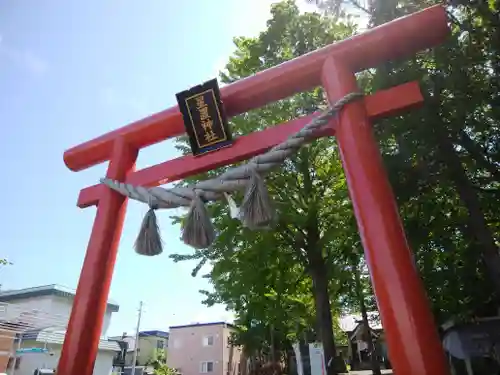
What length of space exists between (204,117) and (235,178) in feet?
2.50

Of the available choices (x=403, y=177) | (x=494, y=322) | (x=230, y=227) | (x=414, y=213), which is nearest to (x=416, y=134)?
(x=403, y=177)

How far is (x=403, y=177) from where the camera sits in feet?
21.4

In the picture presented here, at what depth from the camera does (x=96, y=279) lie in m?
3.21

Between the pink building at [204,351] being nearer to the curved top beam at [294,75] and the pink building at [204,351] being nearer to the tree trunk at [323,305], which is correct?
the tree trunk at [323,305]

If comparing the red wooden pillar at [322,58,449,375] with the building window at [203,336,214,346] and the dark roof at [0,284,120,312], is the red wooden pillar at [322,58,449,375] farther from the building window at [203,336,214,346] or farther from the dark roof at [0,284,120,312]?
the building window at [203,336,214,346]

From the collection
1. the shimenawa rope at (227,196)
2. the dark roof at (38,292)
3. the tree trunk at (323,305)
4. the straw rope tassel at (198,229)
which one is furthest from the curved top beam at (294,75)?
the dark roof at (38,292)

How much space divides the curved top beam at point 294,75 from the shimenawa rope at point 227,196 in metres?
0.48

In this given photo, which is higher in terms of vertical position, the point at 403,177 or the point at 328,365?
the point at 403,177

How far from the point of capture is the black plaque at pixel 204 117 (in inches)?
133

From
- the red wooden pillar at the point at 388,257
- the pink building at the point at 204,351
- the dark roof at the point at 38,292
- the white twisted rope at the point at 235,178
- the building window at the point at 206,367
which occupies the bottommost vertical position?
the red wooden pillar at the point at 388,257

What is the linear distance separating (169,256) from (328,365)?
5459 millimetres

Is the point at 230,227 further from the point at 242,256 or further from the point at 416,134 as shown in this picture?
the point at 416,134

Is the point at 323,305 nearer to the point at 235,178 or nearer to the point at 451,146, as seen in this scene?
the point at 451,146

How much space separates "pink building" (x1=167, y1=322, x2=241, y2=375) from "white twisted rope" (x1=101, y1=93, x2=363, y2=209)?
29.5 m
